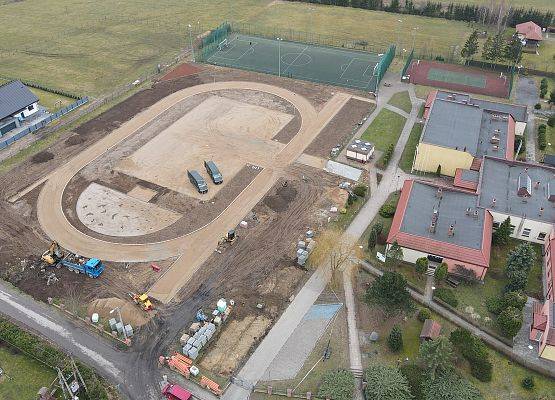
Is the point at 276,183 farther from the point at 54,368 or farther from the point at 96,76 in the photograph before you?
the point at 96,76

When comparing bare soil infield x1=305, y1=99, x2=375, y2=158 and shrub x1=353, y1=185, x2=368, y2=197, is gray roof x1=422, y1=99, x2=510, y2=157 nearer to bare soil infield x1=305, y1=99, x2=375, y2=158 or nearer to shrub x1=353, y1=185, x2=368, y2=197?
shrub x1=353, y1=185, x2=368, y2=197

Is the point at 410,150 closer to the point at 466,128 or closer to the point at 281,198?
the point at 466,128

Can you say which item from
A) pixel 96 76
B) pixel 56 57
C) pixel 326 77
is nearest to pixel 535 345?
pixel 326 77

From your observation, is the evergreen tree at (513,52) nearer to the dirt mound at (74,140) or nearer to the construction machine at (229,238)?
the construction machine at (229,238)

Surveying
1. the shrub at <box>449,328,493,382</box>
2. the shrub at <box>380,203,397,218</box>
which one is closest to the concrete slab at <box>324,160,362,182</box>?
the shrub at <box>380,203,397,218</box>

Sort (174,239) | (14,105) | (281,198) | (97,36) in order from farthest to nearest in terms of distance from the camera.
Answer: (97,36)
(14,105)
(281,198)
(174,239)

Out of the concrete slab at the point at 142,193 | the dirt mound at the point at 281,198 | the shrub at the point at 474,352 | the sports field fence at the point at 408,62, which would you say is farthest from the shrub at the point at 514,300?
the sports field fence at the point at 408,62

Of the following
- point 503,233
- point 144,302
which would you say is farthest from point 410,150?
point 144,302
